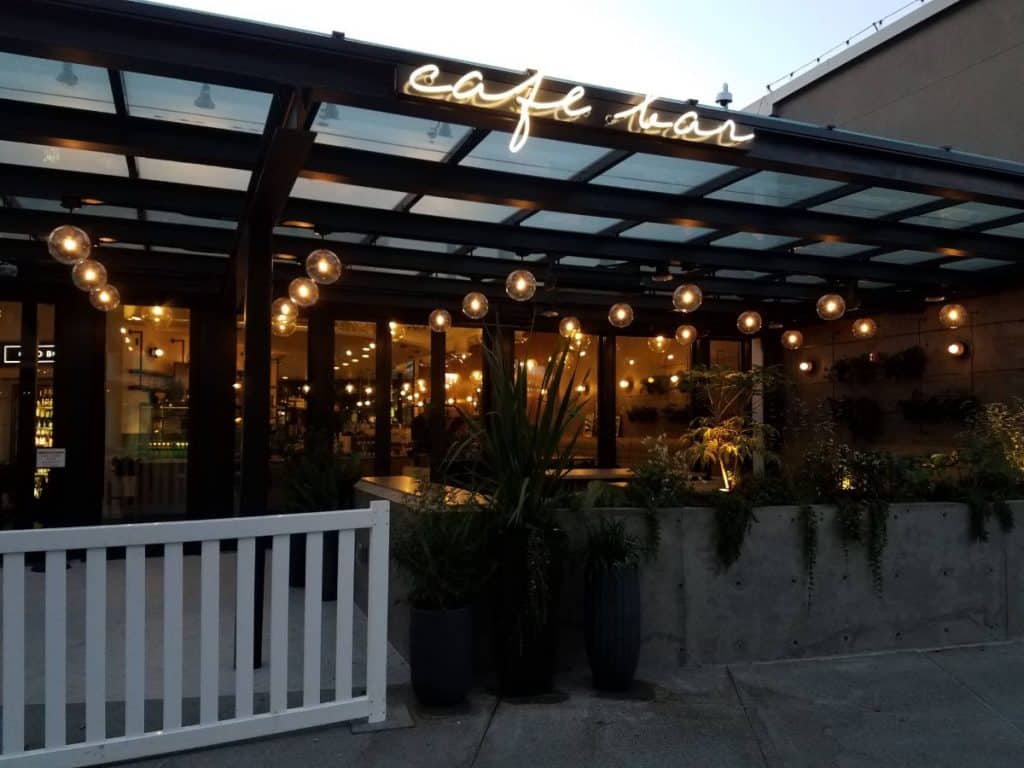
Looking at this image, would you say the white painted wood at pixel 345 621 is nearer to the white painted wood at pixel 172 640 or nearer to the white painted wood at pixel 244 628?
the white painted wood at pixel 244 628

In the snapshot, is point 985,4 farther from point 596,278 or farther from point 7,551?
point 7,551

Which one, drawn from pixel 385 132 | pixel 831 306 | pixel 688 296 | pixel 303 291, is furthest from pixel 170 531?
pixel 831 306

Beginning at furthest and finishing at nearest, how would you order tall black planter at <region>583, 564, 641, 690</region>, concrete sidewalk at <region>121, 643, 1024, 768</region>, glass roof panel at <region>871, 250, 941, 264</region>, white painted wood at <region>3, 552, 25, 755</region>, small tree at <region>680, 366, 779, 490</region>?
glass roof panel at <region>871, 250, 941, 264</region> → small tree at <region>680, 366, 779, 490</region> → tall black planter at <region>583, 564, 641, 690</region> → concrete sidewalk at <region>121, 643, 1024, 768</region> → white painted wood at <region>3, 552, 25, 755</region>

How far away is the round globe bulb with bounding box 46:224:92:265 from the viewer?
18.4 feet

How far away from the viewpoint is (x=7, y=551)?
3061mm

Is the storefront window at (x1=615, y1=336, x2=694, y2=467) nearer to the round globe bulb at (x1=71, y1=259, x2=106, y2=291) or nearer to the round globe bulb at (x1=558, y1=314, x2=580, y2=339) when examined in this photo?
the round globe bulb at (x1=558, y1=314, x2=580, y2=339)

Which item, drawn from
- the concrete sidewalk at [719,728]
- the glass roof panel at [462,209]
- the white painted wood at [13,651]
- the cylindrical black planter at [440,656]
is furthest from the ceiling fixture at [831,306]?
the white painted wood at [13,651]

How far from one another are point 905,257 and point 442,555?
716 centimetres

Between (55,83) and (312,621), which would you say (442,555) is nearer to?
(312,621)

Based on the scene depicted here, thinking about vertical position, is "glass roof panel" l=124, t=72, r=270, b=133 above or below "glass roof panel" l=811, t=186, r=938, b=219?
above

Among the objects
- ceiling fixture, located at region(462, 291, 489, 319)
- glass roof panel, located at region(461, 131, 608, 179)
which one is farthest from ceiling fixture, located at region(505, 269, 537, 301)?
glass roof panel, located at region(461, 131, 608, 179)

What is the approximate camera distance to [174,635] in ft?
10.8

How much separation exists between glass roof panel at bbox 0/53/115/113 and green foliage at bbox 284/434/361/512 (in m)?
3.17

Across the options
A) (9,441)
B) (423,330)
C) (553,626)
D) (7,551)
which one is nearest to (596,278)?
(423,330)
